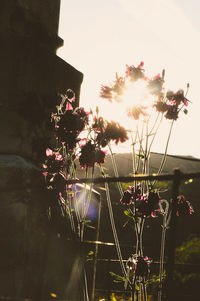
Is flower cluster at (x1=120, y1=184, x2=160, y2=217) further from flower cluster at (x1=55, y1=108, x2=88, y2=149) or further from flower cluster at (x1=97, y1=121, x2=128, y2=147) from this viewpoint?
flower cluster at (x1=55, y1=108, x2=88, y2=149)

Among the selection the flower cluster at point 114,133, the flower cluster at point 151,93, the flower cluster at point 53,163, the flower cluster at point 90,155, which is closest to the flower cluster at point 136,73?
the flower cluster at point 151,93

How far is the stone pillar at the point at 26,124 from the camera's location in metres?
3.89

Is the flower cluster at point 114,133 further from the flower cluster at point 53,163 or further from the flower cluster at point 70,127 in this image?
the flower cluster at point 53,163

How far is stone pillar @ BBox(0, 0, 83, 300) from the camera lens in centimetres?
389

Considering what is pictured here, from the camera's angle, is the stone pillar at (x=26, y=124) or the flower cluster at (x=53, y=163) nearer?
the flower cluster at (x=53, y=163)

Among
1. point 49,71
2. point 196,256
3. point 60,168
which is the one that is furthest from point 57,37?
point 196,256

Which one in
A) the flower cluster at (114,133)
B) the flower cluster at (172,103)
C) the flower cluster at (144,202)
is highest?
the flower cluster at (172,103)

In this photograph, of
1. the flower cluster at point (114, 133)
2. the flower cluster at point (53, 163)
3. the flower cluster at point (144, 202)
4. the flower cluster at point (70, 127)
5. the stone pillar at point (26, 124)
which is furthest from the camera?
the stone pillar at point (26, 124)

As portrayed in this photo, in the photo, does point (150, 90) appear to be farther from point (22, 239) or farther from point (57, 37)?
point (57, 37)

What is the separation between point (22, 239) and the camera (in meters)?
4.31

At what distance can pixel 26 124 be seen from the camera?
5293 mm

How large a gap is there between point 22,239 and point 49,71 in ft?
10.4

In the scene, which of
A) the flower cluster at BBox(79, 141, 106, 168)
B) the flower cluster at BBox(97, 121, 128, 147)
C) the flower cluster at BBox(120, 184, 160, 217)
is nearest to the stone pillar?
the flower cluster at BBox(79, 141, 106, 168)

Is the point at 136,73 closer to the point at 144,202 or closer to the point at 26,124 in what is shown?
the point at 144,202
